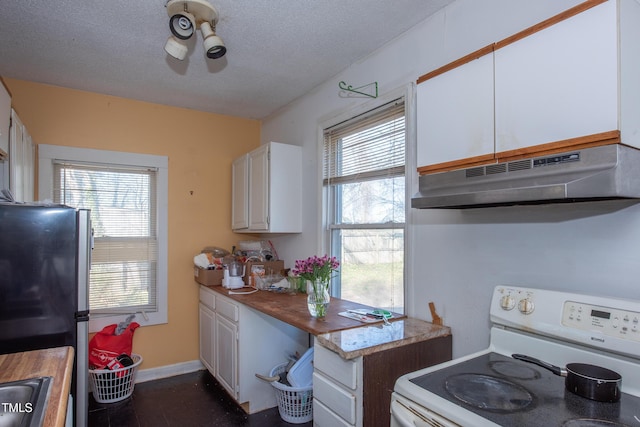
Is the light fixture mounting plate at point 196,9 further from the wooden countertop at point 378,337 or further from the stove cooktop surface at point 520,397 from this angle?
the stove cooktop surface at point 520,397

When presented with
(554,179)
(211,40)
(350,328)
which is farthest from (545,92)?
(211,40)

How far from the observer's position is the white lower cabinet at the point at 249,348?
102 inches

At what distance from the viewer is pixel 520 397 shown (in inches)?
44.1

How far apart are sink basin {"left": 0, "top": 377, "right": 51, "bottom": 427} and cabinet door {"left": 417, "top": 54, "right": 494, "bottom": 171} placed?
4.95 ft

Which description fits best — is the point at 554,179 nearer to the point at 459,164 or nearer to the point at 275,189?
the point at 459,164

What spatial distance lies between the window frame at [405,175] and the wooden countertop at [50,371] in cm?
161

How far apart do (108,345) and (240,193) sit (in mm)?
1624

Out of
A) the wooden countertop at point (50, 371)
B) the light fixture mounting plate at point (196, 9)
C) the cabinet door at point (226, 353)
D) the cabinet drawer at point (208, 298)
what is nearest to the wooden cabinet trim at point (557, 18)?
the light fixture mounting plate at point (196, 9)

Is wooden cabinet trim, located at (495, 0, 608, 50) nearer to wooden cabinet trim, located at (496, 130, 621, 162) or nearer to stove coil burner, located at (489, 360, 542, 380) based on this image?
wooden cabinet trim, located at (496, 130, 621, 162)

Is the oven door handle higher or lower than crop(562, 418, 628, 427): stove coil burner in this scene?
lower

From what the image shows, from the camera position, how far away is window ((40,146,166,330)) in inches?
121

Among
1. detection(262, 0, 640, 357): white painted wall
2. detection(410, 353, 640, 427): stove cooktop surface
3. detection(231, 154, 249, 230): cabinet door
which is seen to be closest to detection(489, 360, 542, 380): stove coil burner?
detection(410, 353, 640, 427): stove cooktop surface

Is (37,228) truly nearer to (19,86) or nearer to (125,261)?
(125,261)

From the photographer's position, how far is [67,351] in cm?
141
